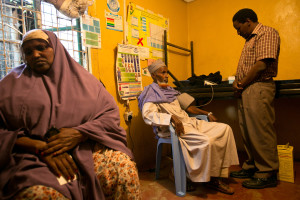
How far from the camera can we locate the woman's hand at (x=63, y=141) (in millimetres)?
946

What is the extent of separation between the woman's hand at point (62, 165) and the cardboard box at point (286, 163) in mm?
1822

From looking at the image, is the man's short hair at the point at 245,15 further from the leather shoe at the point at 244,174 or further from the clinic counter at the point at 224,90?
the leather shoe at the point at 244,174

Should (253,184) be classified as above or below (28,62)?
below

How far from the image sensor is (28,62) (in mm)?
1136

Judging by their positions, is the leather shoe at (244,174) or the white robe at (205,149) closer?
the white robe at (205,149)

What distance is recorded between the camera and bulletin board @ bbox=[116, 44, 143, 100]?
80.4 inches

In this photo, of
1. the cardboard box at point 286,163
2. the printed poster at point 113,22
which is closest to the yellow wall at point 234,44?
the cardboard box at point 286,163

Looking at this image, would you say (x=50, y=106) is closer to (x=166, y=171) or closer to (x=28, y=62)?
(x=28, y=62)

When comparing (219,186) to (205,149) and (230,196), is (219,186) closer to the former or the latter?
(230,196)

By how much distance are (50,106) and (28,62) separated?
0.31m

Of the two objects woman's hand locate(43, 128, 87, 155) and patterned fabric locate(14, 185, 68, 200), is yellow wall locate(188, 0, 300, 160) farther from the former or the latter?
patterned fabric locate(14, 185, 68, 200)

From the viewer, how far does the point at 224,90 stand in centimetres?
220

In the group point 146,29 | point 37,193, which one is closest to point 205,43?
point 146,29

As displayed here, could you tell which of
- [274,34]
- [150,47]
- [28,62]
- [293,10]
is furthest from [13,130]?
[293,10]
